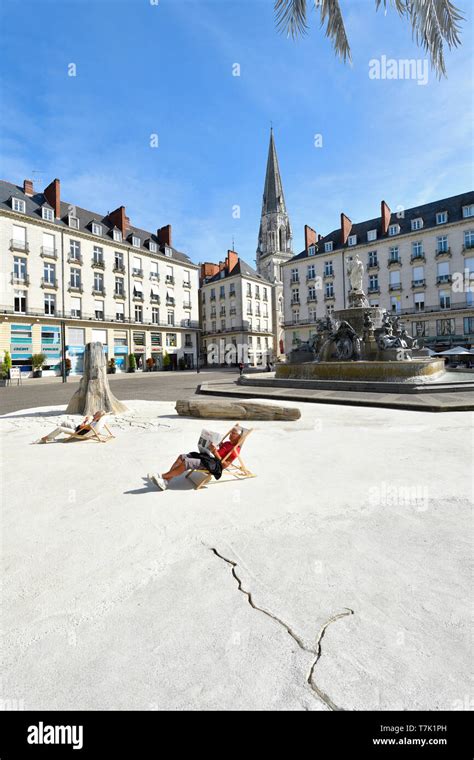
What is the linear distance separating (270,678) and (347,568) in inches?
46.5

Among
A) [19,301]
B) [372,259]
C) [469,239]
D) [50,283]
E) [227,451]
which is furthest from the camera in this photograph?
[372,259]

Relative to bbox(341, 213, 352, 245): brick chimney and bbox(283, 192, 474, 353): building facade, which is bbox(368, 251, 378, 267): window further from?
bbox(341, 213, 352, 245): brick chimney

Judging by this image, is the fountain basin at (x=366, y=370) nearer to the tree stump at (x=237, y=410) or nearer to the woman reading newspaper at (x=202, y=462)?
the tree stump at (x=237, y=410)

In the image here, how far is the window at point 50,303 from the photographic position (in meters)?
39.7

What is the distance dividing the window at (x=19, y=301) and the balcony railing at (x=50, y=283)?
2299 millimetres

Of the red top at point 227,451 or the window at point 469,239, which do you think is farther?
the window at point 469,239

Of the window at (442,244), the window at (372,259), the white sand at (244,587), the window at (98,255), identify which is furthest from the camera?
the window at (372,259)

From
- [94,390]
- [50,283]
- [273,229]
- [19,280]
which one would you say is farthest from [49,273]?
[273,229]

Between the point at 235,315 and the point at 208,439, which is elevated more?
the point at 235,315

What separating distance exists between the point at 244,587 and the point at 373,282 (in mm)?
50800

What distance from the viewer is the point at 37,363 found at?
1436 inches

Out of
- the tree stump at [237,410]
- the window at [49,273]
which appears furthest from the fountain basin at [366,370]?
the window at [49,273]

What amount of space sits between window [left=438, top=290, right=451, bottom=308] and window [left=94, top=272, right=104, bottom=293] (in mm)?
41014

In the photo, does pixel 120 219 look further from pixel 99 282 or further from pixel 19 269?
pixel 19 269
